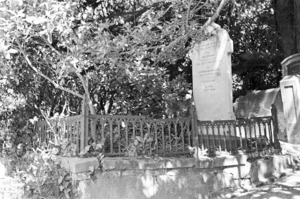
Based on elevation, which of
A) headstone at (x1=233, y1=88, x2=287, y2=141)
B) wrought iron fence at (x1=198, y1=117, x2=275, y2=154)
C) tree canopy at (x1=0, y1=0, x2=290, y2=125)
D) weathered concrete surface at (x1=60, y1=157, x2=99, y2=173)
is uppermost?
tree canopy at (x1=0, y1=0, x2=290, y2=125)

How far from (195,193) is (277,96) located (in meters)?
6.74

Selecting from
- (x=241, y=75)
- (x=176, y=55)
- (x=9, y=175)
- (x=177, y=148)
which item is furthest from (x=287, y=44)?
(x=9, y=175)

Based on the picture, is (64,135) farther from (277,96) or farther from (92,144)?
(277,96)

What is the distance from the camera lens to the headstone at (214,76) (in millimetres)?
5750

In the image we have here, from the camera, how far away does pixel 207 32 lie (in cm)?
618

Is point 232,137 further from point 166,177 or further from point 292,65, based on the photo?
point 292,65

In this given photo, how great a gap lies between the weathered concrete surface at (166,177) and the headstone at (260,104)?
17.4 ft

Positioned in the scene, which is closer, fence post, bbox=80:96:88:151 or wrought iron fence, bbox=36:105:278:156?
fence post, bbox=80:96:88:151

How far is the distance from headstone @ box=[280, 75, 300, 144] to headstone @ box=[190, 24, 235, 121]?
3.10 meters

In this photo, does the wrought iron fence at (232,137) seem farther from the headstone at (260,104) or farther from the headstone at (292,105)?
the headstone at (260,104)

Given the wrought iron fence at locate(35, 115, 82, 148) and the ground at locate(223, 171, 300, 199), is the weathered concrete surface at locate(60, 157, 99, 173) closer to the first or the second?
the wrought iron fence at locate(35, 115, 82, 148)

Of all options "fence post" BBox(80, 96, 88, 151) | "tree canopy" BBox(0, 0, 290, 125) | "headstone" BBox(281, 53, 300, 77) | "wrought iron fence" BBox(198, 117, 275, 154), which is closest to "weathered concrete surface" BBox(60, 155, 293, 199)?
"wrought iron fence" BBox(198, 117, 275, 154)

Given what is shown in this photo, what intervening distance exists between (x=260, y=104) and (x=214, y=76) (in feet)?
16.1

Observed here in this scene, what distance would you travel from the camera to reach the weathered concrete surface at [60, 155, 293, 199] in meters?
4.08
